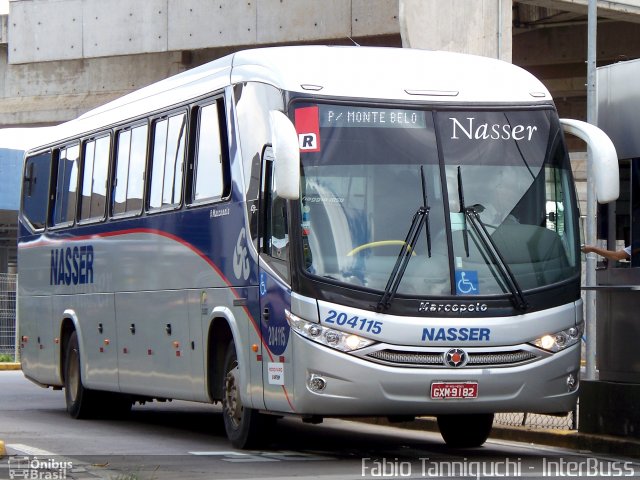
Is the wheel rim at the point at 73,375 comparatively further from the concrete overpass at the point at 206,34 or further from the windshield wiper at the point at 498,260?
the concrete overpass at the point at 206,34

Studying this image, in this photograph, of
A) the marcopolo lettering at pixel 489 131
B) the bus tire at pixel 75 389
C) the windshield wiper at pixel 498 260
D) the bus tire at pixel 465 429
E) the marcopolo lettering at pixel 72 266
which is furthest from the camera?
the bus tire at pixel 75 389

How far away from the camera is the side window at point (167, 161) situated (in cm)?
1545

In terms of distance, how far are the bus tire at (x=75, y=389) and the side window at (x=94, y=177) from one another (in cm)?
166

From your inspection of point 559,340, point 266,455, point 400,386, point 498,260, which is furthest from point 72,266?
point 559,340

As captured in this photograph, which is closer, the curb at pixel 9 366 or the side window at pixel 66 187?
the side window at pixel 66 187

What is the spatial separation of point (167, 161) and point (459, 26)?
36.7 feet

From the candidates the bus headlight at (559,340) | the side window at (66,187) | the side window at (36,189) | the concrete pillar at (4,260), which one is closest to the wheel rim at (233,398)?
the bus headlight at (559,340)

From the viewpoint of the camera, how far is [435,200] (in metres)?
12.6

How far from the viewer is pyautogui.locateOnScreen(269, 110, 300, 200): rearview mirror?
12.2m

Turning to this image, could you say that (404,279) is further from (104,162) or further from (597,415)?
(104,162)

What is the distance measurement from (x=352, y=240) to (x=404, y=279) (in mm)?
529

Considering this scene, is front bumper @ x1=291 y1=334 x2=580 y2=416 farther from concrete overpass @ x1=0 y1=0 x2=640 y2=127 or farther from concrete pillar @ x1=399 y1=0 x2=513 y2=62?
concrete overpass @ x1=0 y1=0 x2=640 y2=127

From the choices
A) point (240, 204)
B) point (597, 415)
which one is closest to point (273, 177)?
point (240, 204)

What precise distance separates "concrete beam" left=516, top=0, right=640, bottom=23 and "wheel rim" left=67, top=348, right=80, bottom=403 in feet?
40.7
